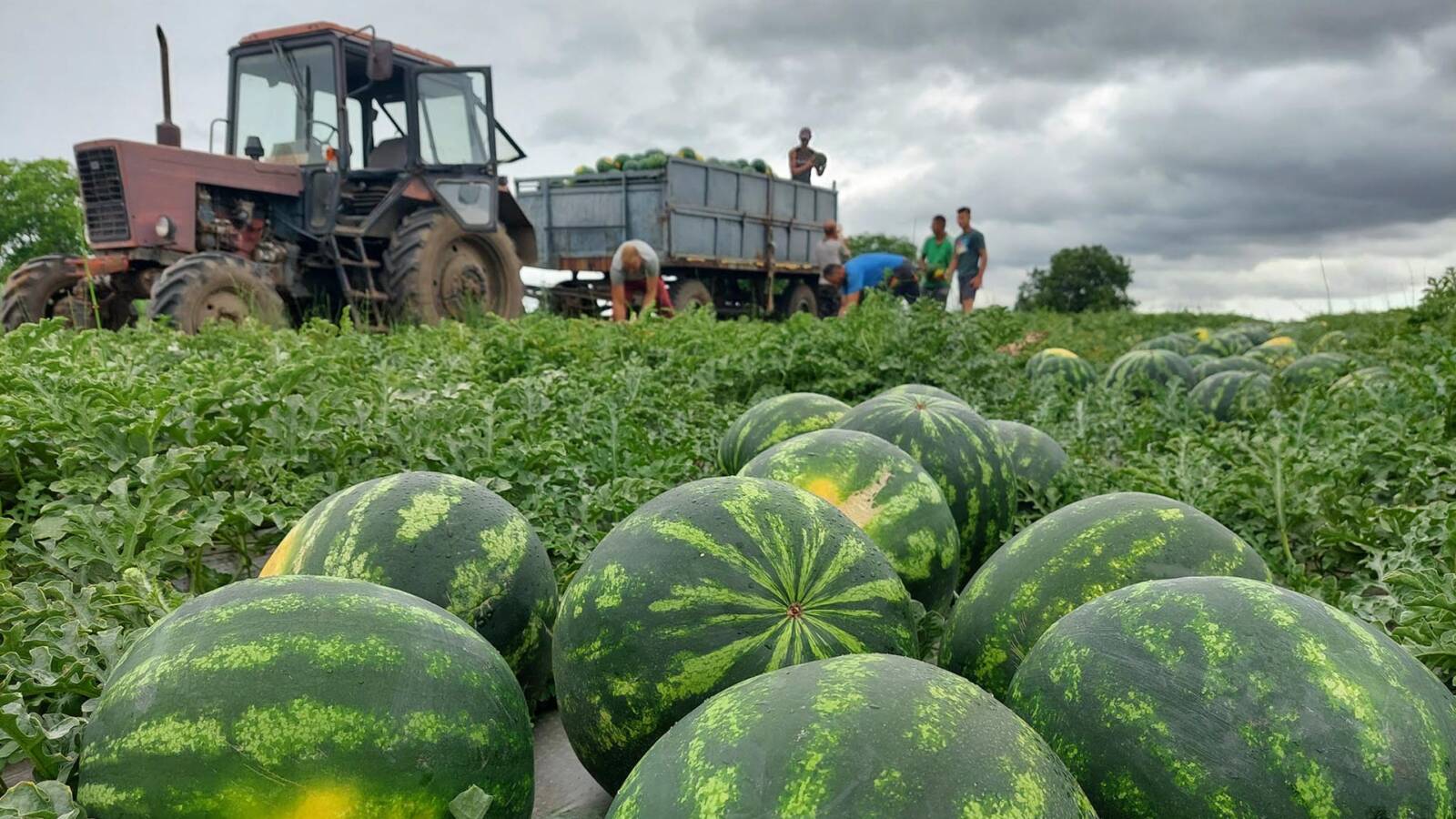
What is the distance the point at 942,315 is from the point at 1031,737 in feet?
18.0

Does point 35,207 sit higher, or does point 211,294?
point 35,207

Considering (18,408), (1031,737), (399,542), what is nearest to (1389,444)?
(1031,737)

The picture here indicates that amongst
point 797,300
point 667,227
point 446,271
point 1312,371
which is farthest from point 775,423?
point 797,300

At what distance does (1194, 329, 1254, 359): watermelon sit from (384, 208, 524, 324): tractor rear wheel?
7.60 metres

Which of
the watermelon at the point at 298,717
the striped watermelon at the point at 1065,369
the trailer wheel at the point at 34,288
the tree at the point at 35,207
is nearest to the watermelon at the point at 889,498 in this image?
the watermelon at the point at 298,717

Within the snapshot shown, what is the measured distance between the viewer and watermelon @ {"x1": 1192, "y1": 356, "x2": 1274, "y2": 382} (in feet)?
22.5

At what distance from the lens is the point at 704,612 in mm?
1725

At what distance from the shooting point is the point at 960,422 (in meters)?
3.34

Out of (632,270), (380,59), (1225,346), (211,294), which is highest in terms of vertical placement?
(380,59)

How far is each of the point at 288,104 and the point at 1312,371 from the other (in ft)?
35.5

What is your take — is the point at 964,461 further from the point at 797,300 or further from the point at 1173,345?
the point at 797,300

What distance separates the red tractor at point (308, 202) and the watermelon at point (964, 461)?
7.35m

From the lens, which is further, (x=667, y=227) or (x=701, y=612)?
(x=667, y=227)

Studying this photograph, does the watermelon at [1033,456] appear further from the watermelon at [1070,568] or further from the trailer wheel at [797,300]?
the trailer wheel at [797,300]
